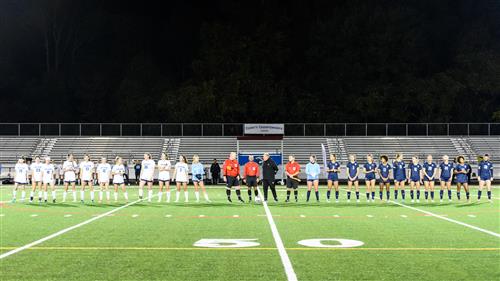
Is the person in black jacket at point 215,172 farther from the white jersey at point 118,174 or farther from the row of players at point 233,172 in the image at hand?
the white jersey at point 118,174

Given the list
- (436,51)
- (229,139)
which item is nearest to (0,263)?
(229,139)

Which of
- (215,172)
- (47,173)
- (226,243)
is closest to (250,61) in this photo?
(215,172)

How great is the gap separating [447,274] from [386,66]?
2146 inches

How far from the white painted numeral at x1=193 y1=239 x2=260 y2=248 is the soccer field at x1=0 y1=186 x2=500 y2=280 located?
0.04m

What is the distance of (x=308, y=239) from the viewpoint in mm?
12891

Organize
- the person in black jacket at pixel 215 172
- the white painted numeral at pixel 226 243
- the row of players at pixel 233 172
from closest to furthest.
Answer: the white painted numeral at pixel 226 243 < the row of players at pixel 233 172 < the person in black jacket at pixel 215 172

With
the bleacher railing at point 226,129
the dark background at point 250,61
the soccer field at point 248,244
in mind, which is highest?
the dark background at point 250,61

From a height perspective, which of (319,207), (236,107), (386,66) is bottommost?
(319,207)

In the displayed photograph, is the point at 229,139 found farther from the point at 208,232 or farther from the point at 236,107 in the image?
the point at 208,232

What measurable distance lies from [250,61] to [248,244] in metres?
50.0

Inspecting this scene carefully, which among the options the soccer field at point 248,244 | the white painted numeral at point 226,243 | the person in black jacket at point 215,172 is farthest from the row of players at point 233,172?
the person in black jacket at point 215,172

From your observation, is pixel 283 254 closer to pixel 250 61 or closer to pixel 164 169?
pixel 164 169

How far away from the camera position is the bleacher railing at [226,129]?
5334 cm

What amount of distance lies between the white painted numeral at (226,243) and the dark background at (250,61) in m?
45.3
